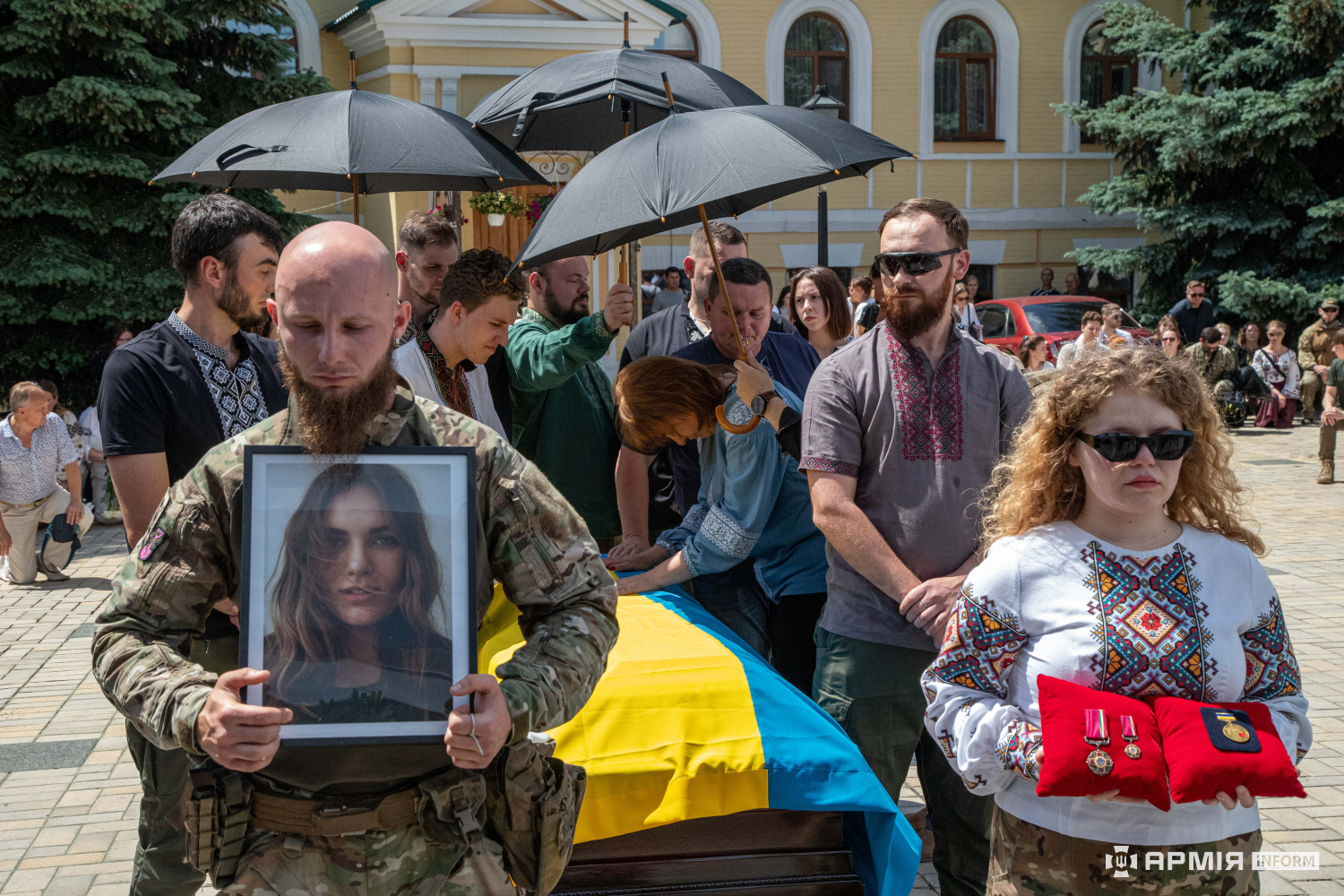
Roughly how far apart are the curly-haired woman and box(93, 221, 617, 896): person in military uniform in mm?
852

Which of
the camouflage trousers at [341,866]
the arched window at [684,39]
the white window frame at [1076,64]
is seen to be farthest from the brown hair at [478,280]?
the white window frame at [1076,64]

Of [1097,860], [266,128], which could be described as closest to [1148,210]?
[266,128]

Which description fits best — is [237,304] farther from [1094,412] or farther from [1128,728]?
[1128,728]

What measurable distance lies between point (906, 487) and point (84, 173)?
1320 centimetres

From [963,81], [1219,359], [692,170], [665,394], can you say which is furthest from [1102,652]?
[963,81]

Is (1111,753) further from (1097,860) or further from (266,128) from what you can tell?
(266,128)

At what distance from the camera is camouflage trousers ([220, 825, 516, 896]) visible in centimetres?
204

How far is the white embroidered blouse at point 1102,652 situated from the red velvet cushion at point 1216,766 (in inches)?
5.1

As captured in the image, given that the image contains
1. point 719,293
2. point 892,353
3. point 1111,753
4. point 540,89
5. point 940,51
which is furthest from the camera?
point 940,51

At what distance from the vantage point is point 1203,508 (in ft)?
8.43

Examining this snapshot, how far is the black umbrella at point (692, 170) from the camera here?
3.83 metres

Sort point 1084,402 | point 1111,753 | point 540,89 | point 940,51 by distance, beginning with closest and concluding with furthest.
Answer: point 1111,753
point 1084,402
point 540,89
point 940,51

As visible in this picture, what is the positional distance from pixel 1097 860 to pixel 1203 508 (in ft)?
2.53

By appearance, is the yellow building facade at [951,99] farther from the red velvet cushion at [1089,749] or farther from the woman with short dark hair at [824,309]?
the red velvet cushion at [1089,749]
